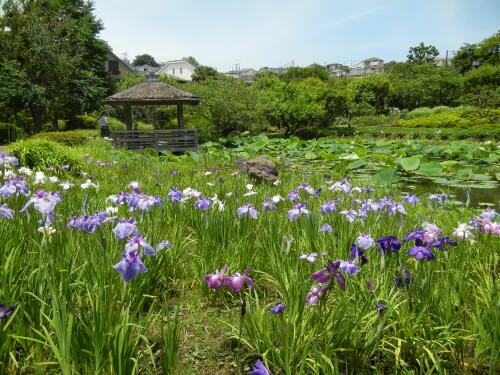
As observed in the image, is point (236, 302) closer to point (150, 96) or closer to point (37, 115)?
point (150, 96)

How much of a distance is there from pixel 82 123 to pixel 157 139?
15.8 meters

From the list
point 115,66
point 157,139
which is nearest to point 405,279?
point 157,139

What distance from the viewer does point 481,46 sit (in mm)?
46812

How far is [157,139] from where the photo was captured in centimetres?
1515

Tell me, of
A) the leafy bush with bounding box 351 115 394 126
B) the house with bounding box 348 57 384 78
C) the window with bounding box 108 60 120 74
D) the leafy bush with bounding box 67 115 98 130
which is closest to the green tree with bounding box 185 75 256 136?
the leafy bush with bounding box 67 115 98 130

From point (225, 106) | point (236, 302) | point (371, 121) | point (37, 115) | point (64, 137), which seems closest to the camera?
point (236, 302)

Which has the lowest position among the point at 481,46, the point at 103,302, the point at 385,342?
the point at 385,342

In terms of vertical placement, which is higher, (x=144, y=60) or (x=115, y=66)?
(x=144, y=60)

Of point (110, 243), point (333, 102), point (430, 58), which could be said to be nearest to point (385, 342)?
point (110, 243)

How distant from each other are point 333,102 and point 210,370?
95.0 feet

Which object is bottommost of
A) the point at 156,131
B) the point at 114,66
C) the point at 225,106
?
the point at 156,131

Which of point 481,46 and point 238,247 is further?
point 481,46

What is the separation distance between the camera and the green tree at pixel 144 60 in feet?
324

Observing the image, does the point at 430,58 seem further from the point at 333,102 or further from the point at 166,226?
the point at 166,226
